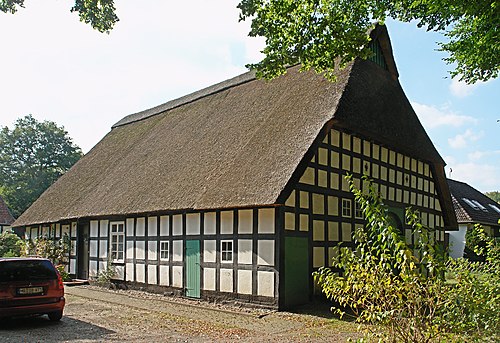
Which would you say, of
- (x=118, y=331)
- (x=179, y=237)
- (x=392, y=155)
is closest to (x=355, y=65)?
(x=392, y=155)

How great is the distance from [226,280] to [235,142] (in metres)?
4.28

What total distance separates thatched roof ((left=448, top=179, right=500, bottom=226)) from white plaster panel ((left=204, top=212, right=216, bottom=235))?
2145 cm

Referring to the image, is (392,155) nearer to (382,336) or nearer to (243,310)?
(243,310)

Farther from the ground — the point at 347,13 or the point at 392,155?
the point at 347,13

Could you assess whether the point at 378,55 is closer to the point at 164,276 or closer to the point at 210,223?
the point at 210,223

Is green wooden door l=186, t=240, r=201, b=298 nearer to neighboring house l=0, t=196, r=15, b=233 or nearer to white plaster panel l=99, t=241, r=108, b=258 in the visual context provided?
white plaster panel l=99, t=241, r=108, b=258

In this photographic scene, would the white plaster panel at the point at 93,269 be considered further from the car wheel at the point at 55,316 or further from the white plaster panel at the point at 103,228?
the car wheel at the point at 55,316

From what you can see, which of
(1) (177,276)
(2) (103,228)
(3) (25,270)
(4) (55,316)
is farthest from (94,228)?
(3) (25,270)

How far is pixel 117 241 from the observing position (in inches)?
709

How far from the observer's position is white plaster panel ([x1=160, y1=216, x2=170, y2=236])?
1572 cm

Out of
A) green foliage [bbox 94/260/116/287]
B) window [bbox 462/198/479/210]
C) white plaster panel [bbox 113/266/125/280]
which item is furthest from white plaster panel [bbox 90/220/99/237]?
window [bbox 462/198/479/210]

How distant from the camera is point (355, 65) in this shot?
15.6m

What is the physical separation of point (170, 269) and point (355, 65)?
8482 millimetres

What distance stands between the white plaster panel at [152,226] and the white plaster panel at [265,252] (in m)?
4.60
